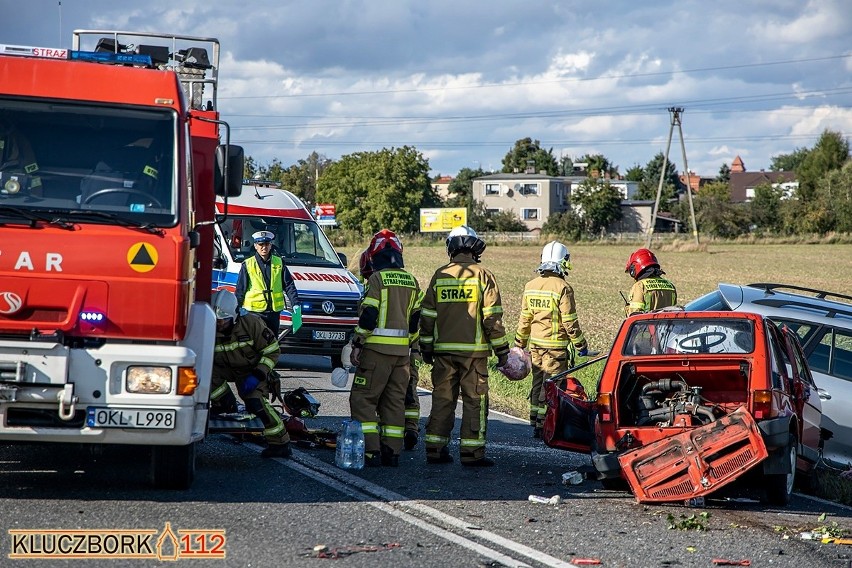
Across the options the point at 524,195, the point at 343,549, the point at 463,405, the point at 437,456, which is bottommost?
the point at 437,456

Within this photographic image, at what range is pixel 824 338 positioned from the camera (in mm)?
10750

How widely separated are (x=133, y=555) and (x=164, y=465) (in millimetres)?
1574

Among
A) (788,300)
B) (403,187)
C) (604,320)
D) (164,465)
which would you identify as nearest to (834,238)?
(403,187)

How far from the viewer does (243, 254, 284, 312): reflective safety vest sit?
13633 millimetres

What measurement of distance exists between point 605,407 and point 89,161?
4141mm

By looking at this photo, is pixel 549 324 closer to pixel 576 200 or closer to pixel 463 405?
pixel 463 405

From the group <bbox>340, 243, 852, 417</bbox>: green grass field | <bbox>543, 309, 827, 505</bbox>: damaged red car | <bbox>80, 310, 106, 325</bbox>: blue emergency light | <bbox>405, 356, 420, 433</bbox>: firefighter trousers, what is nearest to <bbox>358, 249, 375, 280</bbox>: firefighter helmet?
<bbox>405, 356, 420, 433</bbox>: firefighter trousers

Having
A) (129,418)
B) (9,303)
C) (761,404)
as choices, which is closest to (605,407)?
(761,404)

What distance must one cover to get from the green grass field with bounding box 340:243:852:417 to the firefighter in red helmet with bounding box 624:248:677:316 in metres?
2.50

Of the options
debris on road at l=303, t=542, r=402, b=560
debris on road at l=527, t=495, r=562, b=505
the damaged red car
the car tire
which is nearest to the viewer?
debris on road at l=303, t=542, r=402, b=560

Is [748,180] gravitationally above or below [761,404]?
above

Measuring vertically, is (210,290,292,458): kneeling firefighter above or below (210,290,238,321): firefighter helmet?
below

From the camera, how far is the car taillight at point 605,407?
854 centimetres

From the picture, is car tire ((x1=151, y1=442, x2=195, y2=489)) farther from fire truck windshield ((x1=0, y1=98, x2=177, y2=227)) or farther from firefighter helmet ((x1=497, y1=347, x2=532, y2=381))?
firefighter helmet ((x1=497, y1=347, x2=532, y2=381))
